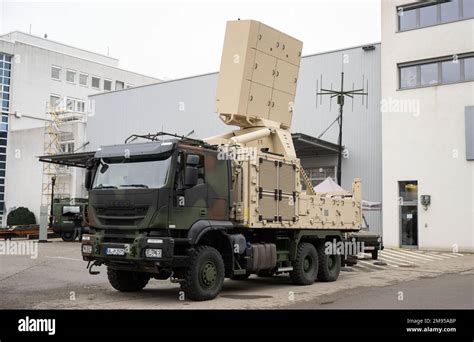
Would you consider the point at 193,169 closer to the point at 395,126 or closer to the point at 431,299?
the point at 431,299

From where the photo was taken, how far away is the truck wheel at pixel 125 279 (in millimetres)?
11914

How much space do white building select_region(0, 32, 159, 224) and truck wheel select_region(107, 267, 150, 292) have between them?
35.0 meters

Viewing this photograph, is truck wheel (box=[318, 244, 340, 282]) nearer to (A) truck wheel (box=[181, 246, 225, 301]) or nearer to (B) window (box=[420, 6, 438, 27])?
(A) truck wheel (box=[181, 246, 225, 301])

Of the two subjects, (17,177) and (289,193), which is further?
(17,177)

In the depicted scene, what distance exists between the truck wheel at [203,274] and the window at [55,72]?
4858 cm

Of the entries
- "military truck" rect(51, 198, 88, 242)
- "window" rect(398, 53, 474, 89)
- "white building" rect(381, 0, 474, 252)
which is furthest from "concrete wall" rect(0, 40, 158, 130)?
"window" rect(398, 53, 474, 89)

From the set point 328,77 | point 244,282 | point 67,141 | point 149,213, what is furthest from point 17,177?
point 149,213

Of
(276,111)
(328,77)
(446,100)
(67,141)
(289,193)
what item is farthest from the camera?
(67,141)

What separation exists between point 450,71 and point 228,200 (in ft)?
63.7

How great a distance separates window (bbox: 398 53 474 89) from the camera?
26562 millimetres

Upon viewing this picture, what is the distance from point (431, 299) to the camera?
1113 centimetres

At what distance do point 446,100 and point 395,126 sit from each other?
2707 mm
